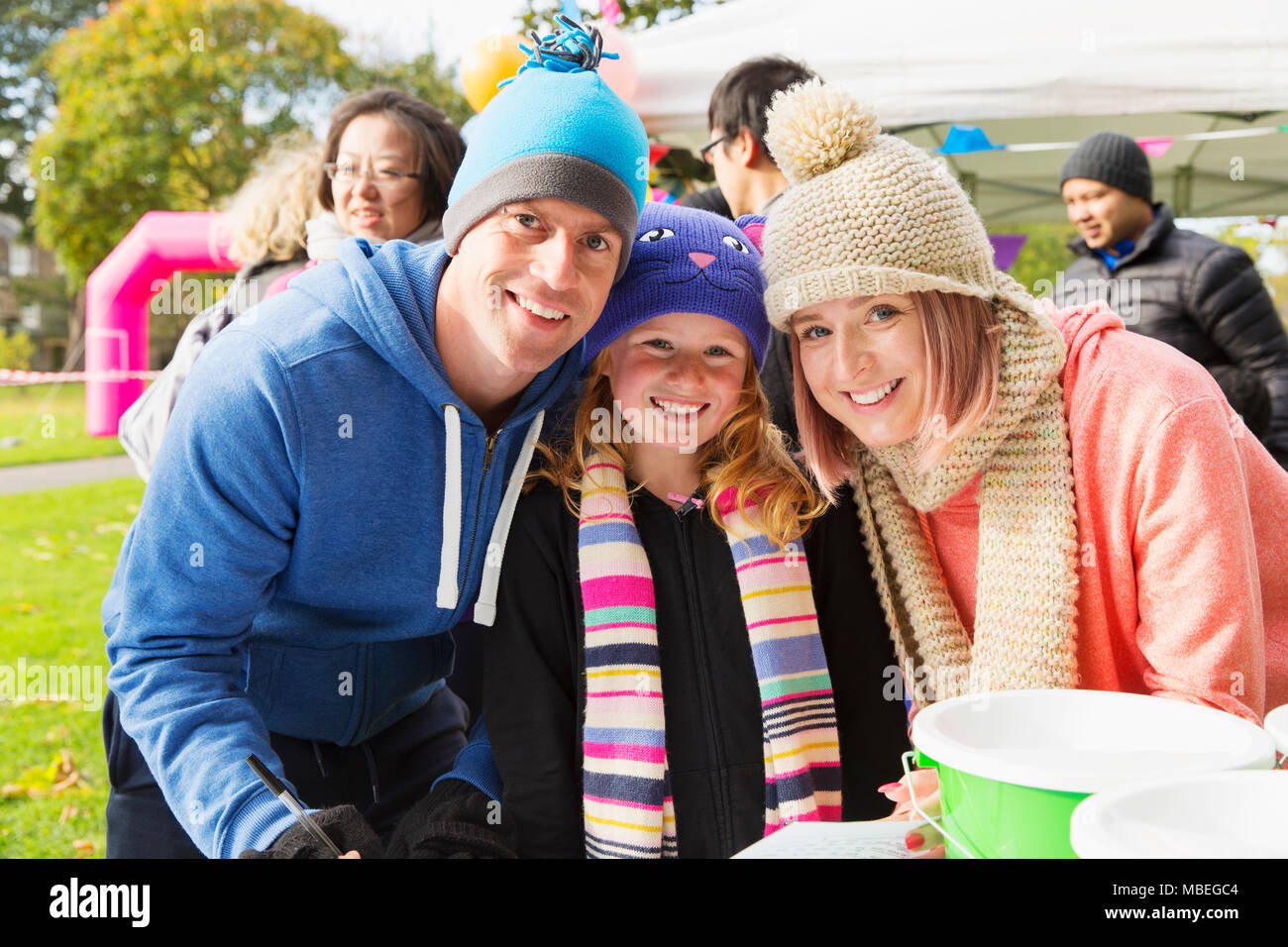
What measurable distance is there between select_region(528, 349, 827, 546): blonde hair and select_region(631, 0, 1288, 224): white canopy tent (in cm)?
255

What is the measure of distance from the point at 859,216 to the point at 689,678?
94 cm

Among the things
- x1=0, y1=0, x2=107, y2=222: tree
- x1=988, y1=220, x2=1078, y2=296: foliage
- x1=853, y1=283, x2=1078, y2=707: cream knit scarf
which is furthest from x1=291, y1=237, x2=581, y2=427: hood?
x1=0, y1=0, x2=107, y2=222: tree

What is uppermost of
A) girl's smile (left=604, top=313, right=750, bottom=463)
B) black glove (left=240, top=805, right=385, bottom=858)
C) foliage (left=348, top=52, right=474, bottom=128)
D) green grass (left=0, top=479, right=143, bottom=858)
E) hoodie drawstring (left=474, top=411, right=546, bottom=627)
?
foliage (left=348, top=52, right=474, bottom=128)

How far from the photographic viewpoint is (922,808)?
136 cm

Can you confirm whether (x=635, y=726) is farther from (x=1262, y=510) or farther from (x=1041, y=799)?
(x=1262, y=510)

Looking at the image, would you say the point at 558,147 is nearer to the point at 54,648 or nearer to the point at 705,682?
the point at 705,682

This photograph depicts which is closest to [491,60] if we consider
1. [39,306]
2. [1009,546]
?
[1009,546]

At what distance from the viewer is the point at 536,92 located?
1.86m

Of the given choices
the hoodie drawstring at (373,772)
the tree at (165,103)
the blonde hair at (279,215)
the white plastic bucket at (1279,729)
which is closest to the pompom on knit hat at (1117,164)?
the blonde hair at (279,215)

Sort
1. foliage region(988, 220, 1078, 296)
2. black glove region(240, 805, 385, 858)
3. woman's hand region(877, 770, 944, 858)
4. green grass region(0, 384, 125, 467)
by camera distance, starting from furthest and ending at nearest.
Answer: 1. foliage region(988, 220, 1078, 296)
2. green grass region(0, 384, 125, 467)
3. black glove region(240, 805, 385, 858)
4. woman's hand region(877, 770, 944, 858)

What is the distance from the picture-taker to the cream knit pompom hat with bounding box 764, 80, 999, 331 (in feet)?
5.64

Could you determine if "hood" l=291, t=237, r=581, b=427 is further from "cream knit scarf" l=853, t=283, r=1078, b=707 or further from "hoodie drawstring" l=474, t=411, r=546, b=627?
"cream knit scarf" l=853, t=283, r=1078, b=707
